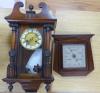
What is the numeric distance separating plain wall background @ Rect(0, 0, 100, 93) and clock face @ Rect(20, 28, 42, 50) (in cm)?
18

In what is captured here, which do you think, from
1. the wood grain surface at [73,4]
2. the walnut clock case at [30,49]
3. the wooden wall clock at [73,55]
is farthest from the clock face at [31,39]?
the wood grain surface at [73,4]

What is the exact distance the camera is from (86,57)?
1516 millimetres

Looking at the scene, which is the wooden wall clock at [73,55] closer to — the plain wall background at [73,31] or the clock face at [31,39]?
the plain wall background at [73,31]

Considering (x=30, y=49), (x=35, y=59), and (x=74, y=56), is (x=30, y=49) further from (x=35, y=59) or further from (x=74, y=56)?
(x=74, y=56)

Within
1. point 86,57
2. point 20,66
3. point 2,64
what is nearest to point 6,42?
point 2,64

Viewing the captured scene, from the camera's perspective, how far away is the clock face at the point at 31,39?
1375mm

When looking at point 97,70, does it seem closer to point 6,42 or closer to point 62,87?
point 62,87

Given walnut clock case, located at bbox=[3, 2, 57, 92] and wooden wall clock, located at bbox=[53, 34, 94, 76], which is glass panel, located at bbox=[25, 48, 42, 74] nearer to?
walnut clock case, located at bbox=[3, 2, 57, 92]

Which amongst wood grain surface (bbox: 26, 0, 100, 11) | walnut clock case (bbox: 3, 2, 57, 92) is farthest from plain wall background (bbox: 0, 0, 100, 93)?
walnut clock case (bbox: 3, 2, 57, 92)

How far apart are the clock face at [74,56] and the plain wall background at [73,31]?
70mm

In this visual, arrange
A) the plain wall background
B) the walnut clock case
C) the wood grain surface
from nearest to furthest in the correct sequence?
the walnut clock case → the plain wall background → the wood grain surface

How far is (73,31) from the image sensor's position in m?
1.56

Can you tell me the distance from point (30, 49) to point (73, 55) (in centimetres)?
28

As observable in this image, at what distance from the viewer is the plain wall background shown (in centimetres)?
150
